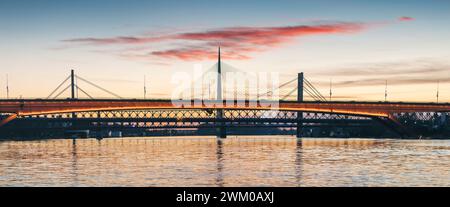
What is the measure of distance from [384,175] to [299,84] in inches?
5879

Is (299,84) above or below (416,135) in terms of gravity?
Answer: above

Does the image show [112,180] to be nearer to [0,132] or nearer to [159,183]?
[159,183]

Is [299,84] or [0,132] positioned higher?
[299,84]

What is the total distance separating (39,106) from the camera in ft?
401

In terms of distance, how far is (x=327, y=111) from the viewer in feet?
442

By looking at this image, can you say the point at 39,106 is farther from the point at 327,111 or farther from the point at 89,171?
the point at 89,171

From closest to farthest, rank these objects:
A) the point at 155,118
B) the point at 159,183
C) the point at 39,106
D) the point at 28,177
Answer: the point at 159,183
the point at 28,177
the point at 39,106
the point at 155,118

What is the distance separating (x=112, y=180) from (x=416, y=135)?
12208 cm

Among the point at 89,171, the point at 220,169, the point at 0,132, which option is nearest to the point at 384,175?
the point at 220,169
